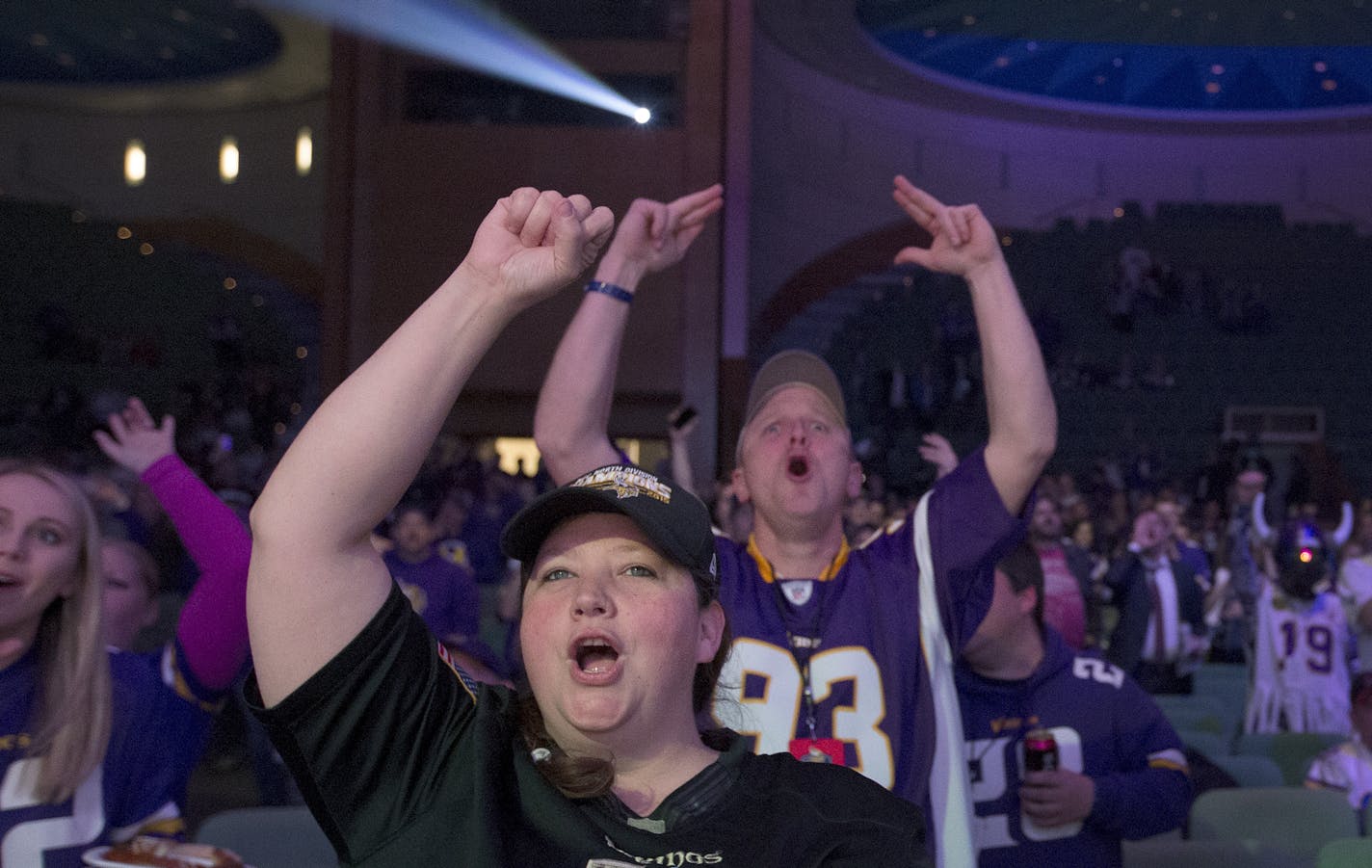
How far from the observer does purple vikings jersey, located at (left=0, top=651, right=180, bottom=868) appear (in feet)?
6.26

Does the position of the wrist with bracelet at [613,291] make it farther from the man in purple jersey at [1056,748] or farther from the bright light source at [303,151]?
the bright light source at [303,151]

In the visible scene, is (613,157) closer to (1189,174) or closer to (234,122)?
(234,122)

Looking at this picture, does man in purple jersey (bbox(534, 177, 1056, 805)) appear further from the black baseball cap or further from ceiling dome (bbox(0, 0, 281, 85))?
ceiling dome (bbox(0, 0, 281, 85))

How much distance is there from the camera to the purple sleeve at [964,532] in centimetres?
227

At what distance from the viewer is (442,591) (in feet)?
18.6

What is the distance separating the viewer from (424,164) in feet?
44.2

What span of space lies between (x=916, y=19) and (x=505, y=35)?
19.7ft

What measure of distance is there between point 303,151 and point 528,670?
59.8ft

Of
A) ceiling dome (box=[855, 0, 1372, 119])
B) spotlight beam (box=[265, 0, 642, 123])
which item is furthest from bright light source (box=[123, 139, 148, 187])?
ceiling dome (box=[855, 0, 1372, 119])

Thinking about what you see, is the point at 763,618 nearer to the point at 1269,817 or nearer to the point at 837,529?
the point at 837,529

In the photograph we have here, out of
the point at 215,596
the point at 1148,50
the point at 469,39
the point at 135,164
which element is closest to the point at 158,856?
the point at 215,596

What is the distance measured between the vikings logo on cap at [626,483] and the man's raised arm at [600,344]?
80 cm


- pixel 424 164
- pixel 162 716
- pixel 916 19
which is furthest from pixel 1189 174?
pixel 162 716

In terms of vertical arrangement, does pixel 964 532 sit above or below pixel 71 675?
above
